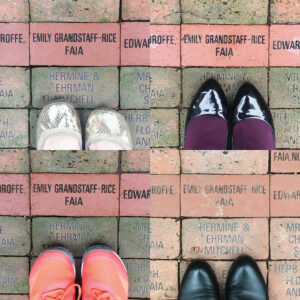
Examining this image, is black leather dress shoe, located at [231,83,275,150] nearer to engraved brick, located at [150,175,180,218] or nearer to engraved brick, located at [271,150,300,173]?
engraved brick, located at [271,150,300,173]

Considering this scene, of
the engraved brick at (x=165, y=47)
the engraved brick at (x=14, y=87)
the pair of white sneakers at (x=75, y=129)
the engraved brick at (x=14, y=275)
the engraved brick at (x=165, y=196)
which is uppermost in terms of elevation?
the engraved brick at (x=165, y=47)

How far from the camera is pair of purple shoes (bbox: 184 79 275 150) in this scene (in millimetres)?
1151

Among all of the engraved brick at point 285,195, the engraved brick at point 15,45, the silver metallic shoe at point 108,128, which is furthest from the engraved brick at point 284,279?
the engraved brick at point 15,45

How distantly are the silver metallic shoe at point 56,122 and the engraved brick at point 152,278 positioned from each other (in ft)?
1.81

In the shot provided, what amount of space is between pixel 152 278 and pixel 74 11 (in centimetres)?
106

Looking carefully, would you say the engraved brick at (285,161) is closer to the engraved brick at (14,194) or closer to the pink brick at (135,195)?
the pink brick at (135,195)

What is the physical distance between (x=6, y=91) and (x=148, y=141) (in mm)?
564

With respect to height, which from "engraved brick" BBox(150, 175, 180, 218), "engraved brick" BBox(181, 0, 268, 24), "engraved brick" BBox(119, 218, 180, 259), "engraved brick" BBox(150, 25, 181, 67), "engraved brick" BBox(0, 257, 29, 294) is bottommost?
"engraved brick" BBox(0, 257, 29, 294)

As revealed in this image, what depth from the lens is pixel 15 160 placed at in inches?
46.5

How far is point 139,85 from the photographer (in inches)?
46.1

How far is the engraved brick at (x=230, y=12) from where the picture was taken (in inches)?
45.6

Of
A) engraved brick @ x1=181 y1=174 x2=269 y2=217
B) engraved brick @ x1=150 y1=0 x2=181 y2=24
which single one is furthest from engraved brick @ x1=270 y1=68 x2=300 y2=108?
engraved brick @ x1=150 y1=0 x2=181 y2=24

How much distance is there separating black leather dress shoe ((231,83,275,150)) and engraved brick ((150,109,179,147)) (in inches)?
9.4

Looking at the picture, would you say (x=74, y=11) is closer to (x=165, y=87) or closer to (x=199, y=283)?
(x=165, y=87)
